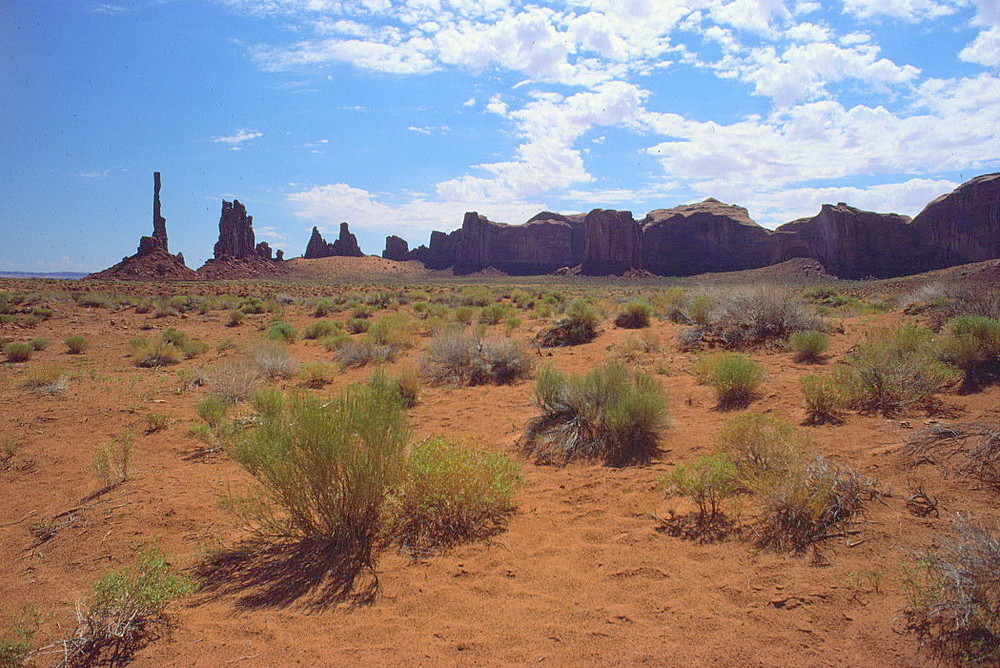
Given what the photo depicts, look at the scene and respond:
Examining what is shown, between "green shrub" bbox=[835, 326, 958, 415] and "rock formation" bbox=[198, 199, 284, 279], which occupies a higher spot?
"rock formation" bbox=[198, 199, 284, 279]

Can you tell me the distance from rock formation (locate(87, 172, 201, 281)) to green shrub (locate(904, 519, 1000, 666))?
71.3 meters

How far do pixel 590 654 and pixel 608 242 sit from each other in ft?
321

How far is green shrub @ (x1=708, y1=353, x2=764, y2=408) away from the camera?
277 inches

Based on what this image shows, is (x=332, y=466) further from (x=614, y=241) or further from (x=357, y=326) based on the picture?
(x=614, y=241)

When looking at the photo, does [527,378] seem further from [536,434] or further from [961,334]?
[961,334]

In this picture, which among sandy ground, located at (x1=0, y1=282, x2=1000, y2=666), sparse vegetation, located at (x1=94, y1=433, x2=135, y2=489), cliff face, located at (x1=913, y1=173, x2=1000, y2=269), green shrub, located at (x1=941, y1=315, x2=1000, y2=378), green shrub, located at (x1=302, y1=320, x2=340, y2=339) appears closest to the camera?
sandy ground, located at (x1=0, y1=282, x2=1000, y2=666)

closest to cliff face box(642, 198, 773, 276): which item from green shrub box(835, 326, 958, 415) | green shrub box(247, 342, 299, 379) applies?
green shrub box(247, 342, 299, 379)

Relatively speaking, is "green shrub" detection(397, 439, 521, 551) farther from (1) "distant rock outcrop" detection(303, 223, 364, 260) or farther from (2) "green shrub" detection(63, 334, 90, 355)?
(1) "distant rock outcrop" detection(303, 223, 364, 260)

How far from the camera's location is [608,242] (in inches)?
3809

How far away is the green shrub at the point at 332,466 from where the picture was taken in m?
3.78

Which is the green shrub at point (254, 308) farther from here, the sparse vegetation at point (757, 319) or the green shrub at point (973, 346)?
the green shrub at point (973, 346)

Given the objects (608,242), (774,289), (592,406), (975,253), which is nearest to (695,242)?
(608,242)

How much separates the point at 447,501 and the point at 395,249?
117896mm

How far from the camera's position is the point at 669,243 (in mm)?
99562
